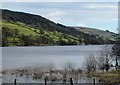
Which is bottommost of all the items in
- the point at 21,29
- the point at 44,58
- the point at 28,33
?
the point at 44,58

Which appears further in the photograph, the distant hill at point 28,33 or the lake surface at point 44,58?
the distant hill at point 28,33

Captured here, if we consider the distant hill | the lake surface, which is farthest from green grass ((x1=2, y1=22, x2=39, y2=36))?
the lake surface

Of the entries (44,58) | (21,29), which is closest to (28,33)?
Result: (21,29)

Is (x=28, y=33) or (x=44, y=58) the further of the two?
(x=28, y=33)

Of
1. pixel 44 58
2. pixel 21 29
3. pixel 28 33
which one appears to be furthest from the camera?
pixel 21 29

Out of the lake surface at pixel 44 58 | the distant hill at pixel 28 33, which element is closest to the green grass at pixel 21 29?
Answer: the distant hill at pixel 28 33

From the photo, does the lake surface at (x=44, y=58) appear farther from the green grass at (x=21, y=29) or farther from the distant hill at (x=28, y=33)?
the green grass at (x=21, y=29)

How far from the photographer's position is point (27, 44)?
562 feet

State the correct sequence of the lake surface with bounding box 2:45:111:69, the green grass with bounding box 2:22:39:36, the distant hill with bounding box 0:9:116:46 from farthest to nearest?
the green grass with bounding box 2:22:39:36, the distant hill with bounding box 0:9:116:46, the lake surface with bounding box 2:45:111:69

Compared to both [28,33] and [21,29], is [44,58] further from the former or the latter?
[21,29]

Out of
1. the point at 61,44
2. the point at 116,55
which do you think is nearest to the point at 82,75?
the point at 116,55

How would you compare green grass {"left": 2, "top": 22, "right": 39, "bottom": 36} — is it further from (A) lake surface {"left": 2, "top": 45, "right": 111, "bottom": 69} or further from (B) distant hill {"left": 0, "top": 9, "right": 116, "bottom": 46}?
(A) lake surface {"left": 2, "top": 45, "right": 111, "bottom": 69}

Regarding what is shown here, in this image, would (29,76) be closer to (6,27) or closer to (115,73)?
(115,73)

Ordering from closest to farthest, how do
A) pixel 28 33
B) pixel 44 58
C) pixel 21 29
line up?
pixel 44 58, pixel 28 33, pixel 21 29
